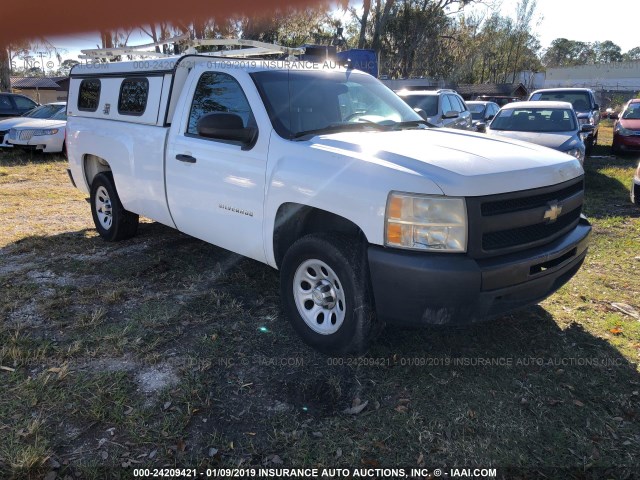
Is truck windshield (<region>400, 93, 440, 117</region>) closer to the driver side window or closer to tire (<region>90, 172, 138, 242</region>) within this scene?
tire (<region>90, 172, 138, 242</region>)

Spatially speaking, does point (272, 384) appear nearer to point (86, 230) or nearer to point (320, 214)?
point (320, 214)

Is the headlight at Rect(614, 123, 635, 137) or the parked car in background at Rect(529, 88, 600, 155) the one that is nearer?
the headlight at Rect(614, 123, 635, 137)

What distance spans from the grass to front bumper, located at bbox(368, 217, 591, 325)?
0.55 m

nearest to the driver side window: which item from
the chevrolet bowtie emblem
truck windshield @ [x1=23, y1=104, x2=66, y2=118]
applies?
A: the chevrolet bowtie emblem

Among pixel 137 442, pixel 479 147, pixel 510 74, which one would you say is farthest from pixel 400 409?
pixel 510 74

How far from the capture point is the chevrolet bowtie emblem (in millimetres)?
3244

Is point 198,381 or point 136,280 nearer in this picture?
point 198,381

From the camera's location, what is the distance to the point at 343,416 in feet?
9.60

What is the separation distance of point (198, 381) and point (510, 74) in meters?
74.3

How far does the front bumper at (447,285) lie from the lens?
281 cm

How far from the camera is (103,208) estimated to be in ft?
20.1

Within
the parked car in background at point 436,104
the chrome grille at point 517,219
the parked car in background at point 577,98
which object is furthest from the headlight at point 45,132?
the parked car in background at point 577,98

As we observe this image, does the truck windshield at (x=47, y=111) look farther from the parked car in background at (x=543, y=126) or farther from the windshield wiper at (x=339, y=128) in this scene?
the windshield wiper at (x=339, y=128)

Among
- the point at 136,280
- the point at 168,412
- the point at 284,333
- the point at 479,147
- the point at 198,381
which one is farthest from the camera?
the point at 136,280
